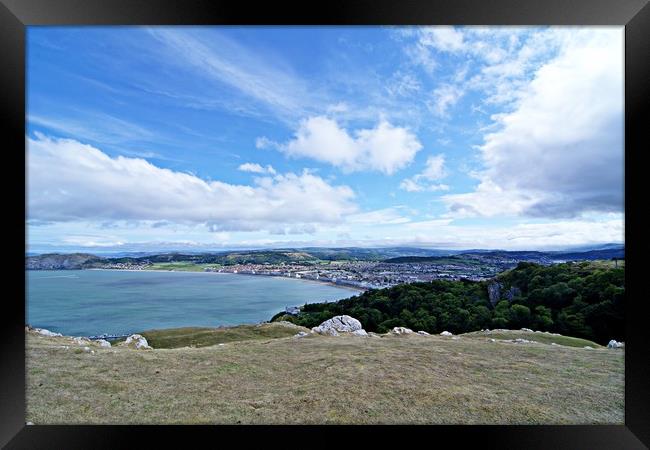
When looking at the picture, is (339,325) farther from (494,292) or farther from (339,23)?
(494,292)

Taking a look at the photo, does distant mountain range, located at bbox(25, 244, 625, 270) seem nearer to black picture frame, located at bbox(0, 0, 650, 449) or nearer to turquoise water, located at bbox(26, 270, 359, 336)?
turquoise water, located at bbox(26, 270, 359, 336)

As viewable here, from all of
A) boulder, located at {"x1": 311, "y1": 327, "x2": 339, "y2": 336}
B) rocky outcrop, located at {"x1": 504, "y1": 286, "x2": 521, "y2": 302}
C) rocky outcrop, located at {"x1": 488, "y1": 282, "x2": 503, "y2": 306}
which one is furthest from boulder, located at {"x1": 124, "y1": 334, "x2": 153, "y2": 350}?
rocky outcrop, located at {"x1": 504, "y1": 286, "x2": 521, "y2": 302}

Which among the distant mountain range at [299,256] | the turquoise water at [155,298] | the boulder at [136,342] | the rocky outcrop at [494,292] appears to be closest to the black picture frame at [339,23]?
the boulder at [136,342]

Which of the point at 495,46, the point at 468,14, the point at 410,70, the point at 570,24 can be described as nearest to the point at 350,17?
the point at 468,14

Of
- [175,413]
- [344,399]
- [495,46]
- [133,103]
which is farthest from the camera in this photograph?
[133,103]

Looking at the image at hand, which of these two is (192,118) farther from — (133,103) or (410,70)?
(410,70)

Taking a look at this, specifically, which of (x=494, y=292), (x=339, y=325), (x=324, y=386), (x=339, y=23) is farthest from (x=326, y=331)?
(x=494, y=292)
